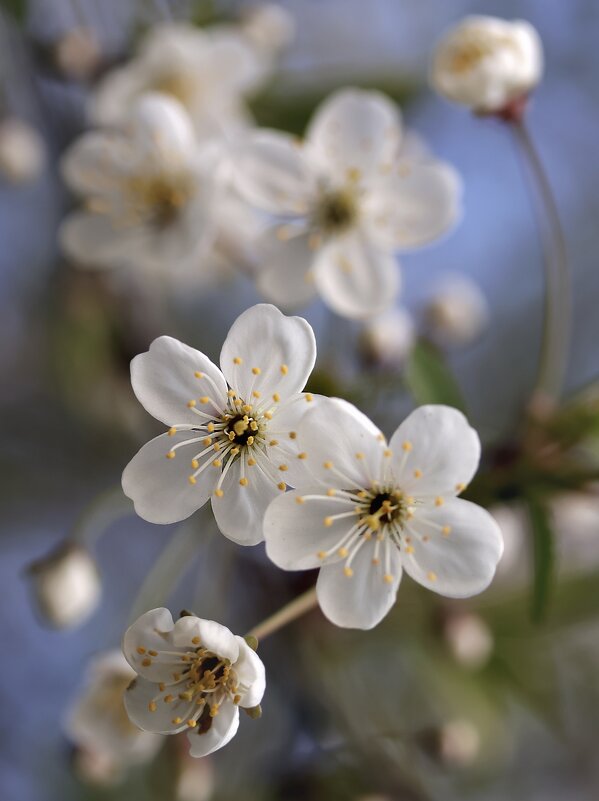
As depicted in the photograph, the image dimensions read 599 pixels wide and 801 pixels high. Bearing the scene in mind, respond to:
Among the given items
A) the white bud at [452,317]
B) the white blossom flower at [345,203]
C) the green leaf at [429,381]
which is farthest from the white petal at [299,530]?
the white bud at [452,317]

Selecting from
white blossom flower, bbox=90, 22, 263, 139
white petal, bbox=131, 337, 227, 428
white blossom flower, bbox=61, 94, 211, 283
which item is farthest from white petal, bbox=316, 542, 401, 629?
white blossom flower, bbox=90, 22, 263, 139

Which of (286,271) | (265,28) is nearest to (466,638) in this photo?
(286,271)

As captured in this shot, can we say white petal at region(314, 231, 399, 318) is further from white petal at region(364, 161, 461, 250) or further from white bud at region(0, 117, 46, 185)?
white bud at region(0, 117, 46, 185)

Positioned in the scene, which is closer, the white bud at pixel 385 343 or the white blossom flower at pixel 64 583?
the white blossom flower at pixel 64 583

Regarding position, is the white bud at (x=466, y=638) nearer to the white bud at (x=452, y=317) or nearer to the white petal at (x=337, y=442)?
the white bud at (x=452, y=317)

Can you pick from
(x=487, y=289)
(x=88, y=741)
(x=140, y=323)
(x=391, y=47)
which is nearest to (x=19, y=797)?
(x=88, y=741)

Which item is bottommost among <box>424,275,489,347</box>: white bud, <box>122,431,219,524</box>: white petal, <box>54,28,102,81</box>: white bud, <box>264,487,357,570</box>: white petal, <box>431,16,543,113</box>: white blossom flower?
<box>424,275,489,347</box>: white bud

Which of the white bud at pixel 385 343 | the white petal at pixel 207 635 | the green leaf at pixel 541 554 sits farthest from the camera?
the white bud at pixel 385 343
